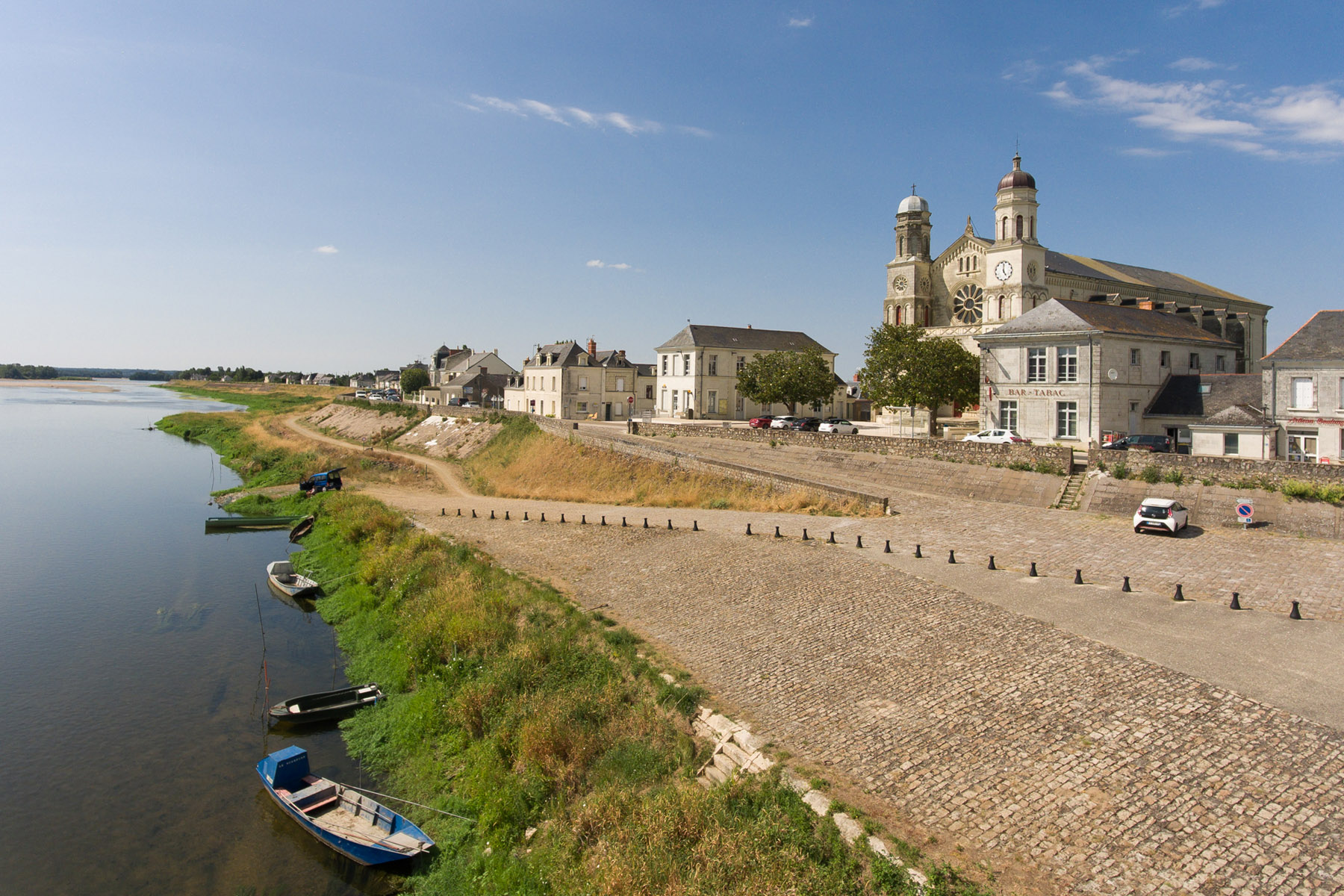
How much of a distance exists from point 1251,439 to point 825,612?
2147 cm

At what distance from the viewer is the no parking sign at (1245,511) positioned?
20578mm

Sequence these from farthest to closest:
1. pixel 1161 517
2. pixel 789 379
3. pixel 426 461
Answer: pixel 426 461, pixel 789 379, pixel 1161 517

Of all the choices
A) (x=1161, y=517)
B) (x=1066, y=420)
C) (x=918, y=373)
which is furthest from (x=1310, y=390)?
(x=918, y=373)

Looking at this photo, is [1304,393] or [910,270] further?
[910,270]

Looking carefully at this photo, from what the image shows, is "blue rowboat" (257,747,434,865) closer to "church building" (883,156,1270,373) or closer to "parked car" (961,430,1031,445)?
"parked car" (961,430,1031,445)

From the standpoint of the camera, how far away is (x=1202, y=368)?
35.9m

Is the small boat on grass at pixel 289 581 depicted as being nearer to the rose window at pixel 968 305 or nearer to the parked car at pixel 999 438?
the parked car at pixel 999 438

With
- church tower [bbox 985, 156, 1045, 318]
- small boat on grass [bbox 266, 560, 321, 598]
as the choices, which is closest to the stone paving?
small boat on grass [bbox 266, 560, 321, 598]

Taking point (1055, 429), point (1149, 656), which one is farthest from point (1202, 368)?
point (1149, 656)

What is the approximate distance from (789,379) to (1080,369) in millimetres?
18149

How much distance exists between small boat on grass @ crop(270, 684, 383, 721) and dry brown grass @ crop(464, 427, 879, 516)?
16.1 m

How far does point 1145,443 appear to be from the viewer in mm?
30047

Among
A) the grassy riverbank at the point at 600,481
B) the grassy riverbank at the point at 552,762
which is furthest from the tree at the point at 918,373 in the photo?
the grassy riverbank at the point at 552,762

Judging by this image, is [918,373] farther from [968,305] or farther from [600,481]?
[968,305]
